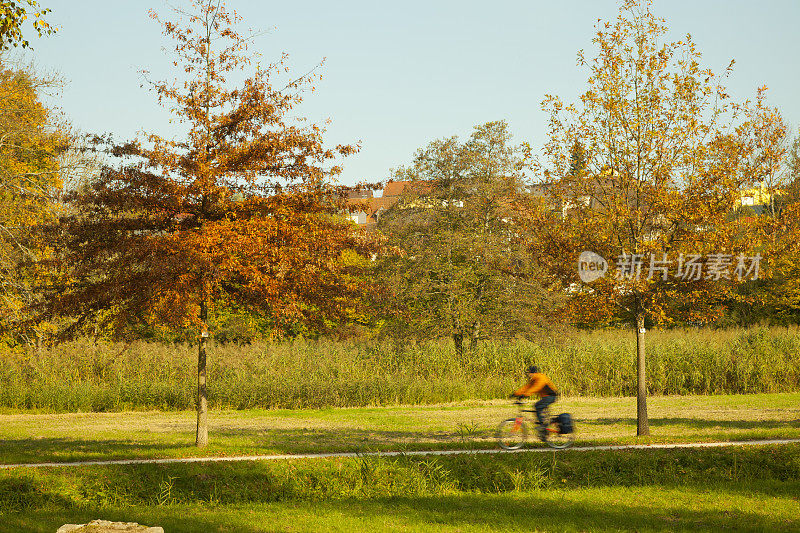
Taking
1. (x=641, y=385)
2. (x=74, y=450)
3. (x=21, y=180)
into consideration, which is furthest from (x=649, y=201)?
(x=21, y=180)

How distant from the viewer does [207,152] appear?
13.1 m

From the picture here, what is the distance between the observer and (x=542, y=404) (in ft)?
44.2

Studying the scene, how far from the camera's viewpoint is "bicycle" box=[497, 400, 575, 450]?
13.3 metres

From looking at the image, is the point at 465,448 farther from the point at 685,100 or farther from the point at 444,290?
the point at 444,290

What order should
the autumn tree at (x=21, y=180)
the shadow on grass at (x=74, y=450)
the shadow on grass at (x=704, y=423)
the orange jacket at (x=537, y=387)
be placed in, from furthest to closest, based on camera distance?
the autumn tree at (x=21, y=180), the shadow on grass at (x=704, y=423), the orange jacket at (x=537, y=387), the shadow on grass at (x=74, y=450)

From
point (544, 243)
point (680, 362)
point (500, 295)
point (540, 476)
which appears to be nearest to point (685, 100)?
point (544, 243)

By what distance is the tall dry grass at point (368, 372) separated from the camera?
74.2ft

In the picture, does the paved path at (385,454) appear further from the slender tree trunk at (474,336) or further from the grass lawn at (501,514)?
the slender tree trunk at (474,336)

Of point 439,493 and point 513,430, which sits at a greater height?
point 513,430

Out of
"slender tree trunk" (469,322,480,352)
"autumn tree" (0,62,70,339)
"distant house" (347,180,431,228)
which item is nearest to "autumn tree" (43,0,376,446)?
"distant house" (347,180,431,228)

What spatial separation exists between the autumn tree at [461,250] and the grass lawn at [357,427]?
3775mm

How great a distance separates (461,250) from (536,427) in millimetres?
12503

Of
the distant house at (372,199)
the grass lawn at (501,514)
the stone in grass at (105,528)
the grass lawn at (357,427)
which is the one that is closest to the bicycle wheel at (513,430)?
the grass lawn at (357,427)

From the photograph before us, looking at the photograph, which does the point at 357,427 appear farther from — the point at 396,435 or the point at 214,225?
the point at 214,225
